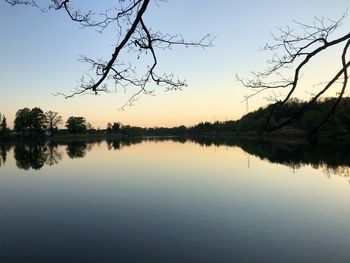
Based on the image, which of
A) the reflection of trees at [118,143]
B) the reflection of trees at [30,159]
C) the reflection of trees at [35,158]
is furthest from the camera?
the reflection of trees at [118,143]

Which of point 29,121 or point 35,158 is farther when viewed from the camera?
point 29,121

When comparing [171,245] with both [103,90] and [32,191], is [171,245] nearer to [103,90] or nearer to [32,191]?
[103,90]

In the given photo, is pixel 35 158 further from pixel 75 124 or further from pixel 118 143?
pixel 75 124

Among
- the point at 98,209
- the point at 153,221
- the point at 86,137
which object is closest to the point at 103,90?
the point at 153,221

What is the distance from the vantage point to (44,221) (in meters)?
12.8

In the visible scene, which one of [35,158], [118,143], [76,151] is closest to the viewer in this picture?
[35,158]

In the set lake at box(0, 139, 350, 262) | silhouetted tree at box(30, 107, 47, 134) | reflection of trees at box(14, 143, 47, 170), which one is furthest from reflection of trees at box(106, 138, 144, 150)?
lake at box(0, 139, 350, 262)

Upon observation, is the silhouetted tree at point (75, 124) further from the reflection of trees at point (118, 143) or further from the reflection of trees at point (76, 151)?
the reflection of trees at point (76, 151)

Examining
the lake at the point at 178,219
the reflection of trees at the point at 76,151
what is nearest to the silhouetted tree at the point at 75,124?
the reflection of trees at the point at 76,151

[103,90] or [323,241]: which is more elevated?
[103,90]

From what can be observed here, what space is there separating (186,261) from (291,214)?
18.9 feet

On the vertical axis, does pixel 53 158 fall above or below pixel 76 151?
below

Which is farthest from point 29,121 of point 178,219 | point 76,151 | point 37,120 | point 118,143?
point 178,219

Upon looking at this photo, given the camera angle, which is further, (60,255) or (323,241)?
(323,241)
